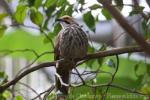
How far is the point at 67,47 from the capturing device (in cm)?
233

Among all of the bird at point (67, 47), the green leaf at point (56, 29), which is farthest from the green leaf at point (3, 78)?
the green leaf at point (56, 29)

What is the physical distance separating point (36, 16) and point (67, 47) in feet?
0.82

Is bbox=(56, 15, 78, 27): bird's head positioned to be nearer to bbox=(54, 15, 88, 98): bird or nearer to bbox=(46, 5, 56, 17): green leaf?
bbox=(54, 15, 88, 98): bird

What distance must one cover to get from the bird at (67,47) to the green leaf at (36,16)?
4.7 inches

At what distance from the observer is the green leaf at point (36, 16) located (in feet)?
7.65

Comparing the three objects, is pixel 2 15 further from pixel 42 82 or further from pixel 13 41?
pixel 42 82

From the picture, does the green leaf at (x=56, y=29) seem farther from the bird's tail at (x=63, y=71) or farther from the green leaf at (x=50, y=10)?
the bird's tail at (x=63, y=71)

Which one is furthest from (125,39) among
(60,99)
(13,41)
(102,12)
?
(60,99)

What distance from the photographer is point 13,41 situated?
538 cm

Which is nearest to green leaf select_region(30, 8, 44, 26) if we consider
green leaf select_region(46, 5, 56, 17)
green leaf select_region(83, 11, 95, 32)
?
green leaf select_region(46, 5, 56, 17)

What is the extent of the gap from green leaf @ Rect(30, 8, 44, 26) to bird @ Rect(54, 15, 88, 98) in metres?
0.12

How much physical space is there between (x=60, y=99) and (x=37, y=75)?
238 inches

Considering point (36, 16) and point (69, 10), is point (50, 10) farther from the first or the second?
point (69, 10)

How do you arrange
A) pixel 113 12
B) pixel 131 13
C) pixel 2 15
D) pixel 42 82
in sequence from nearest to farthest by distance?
pixel 113 12
pixel 131 13
pixel 2 15
pixel 42 82
